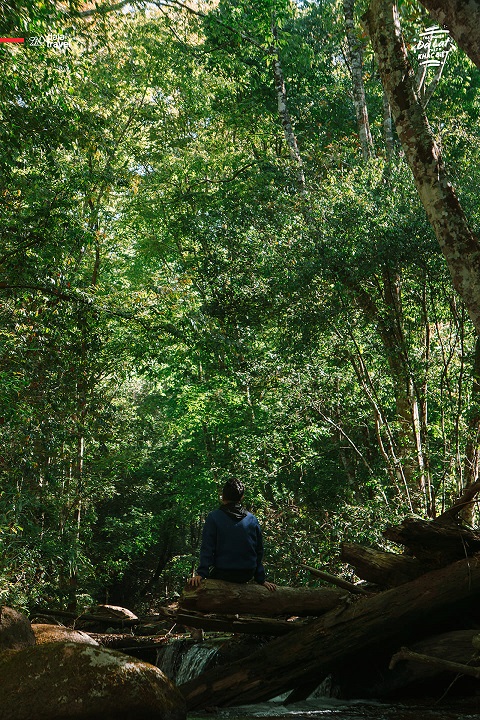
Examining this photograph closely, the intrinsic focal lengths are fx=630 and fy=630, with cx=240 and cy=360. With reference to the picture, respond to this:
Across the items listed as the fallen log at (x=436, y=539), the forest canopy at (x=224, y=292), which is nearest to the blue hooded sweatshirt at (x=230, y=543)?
the fallen log at (x=436, y=539)

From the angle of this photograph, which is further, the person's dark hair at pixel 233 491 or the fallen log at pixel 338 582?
the person's dark hair at pixel 233 491

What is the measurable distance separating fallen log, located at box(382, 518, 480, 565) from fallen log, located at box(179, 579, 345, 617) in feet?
4.08

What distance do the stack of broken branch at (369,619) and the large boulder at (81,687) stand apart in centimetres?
84

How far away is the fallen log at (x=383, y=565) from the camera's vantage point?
21.7ft

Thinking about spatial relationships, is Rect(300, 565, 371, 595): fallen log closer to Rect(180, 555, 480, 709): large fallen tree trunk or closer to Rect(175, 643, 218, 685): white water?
Rect(180, 555, 480, 709): large fallen tree trunk

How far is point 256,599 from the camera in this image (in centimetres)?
683

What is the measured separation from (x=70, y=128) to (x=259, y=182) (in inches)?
393

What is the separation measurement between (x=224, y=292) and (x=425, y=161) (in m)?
12.0

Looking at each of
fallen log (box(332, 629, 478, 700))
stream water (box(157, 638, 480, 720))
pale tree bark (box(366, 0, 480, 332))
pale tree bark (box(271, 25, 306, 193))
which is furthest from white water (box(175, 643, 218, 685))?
pale tree bark (box(271, 25, 306, 193))

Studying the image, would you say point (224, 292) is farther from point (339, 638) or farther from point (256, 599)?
point (339, 638)

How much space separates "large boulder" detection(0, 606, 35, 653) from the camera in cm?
989

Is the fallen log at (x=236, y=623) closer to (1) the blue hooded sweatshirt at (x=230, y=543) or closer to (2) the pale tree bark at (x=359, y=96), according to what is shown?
(1) the blue hooded sweatshirt at (x=230, y=543)

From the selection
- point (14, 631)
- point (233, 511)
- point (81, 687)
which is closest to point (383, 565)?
point (233, 511)

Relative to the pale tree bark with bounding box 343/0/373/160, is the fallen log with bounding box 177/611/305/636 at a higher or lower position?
lower
